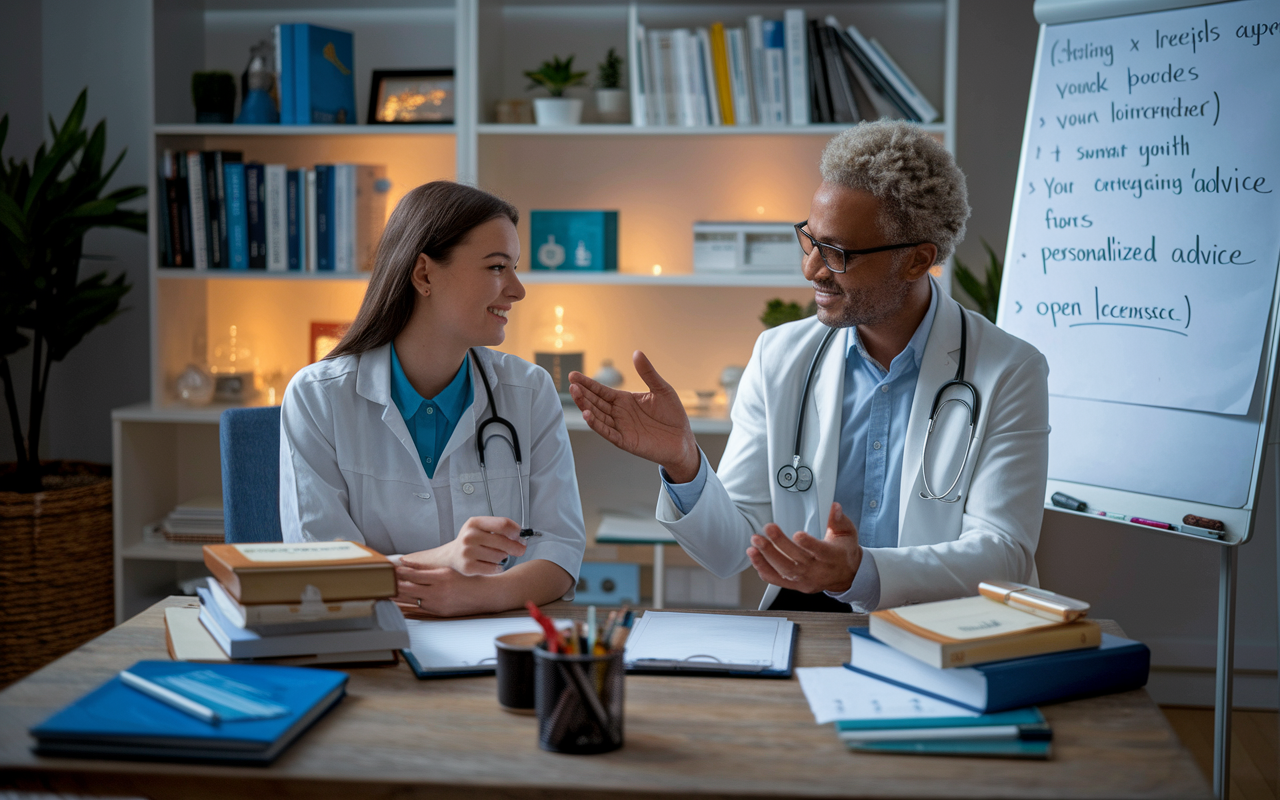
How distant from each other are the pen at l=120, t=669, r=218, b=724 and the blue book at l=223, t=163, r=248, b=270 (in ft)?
7.43

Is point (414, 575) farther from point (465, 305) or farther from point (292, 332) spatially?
point (292, 332)

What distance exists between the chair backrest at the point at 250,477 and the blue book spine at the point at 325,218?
1306 millimetres

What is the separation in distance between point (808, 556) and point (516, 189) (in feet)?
7.55

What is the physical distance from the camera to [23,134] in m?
3.37

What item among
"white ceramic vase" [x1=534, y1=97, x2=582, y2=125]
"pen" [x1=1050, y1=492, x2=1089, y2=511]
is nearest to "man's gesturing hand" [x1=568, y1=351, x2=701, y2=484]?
"pen" [x1=1050, y1=492, x2=1089, y2=511]

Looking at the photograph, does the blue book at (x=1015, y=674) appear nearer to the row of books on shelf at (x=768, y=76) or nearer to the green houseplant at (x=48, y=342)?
the row of books on shelf at (x=768, y=76)

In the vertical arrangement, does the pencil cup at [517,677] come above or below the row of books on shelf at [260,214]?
below

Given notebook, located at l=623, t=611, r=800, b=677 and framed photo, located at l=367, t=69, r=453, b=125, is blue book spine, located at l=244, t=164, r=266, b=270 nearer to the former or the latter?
framed photo, located at l=367, t=69, r=453, b=125

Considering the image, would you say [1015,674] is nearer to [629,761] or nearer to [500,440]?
[629,761]

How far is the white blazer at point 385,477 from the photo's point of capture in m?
1.69

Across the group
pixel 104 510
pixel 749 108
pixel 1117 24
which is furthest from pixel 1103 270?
pixel 104 510

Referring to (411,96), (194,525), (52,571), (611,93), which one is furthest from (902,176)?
(52,571)

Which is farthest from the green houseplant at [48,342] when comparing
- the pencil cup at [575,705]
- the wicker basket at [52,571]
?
the pencil cup at [575,705]

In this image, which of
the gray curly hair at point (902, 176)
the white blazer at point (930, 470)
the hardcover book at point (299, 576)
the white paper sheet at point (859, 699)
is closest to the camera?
the white paper sheet at point (859, 699)
